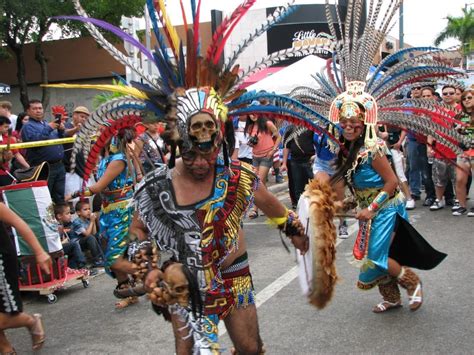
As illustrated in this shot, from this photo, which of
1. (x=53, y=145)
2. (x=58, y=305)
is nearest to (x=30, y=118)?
(x=53, y=145)

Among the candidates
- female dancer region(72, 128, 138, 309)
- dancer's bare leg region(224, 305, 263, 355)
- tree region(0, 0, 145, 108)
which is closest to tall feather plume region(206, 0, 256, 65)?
dancer's bare leg region(224, 305, 263, 355)

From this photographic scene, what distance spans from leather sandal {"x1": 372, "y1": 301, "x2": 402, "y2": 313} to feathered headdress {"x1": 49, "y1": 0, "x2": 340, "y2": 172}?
8.37 ft

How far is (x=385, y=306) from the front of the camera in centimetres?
465

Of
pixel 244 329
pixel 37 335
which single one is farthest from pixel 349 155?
pixel 37 335

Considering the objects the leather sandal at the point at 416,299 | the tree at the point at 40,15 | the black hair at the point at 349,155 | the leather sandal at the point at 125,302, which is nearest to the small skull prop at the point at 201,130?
the black hair at the point at 349,155

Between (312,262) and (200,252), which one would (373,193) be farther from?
(200,252)

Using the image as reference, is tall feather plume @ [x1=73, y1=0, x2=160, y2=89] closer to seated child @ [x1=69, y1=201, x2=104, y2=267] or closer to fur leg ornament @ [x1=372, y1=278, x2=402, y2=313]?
fur leg ornament @ [x1=372, y1=278, x2=402, y2=313]

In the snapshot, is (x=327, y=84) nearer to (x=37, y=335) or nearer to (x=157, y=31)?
(x=157, y=31)

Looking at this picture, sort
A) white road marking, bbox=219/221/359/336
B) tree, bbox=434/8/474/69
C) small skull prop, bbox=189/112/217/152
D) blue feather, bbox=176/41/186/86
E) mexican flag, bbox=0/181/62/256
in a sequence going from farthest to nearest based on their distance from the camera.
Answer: tree, bbox=434/8/474/69 → mexican flag, bbox=0/181/62/256 → white road marking, bbox=219/221/359/336 → blue feather, bbox=176/41/186/86 → small skull prop, bbox=189/112/217/152

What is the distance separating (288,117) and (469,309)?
270 cm

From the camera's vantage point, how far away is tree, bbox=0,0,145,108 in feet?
65.8

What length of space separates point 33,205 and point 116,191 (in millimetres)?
901

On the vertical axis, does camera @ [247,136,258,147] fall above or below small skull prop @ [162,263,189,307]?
below

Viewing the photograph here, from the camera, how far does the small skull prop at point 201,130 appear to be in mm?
2611
